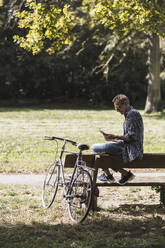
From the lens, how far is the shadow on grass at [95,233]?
4.63 metres

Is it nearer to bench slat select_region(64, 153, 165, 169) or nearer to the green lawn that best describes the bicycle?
bench slat select_region(64, 153, 165, 169)

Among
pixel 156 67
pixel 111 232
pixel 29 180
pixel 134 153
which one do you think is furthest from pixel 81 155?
pixel 156 67

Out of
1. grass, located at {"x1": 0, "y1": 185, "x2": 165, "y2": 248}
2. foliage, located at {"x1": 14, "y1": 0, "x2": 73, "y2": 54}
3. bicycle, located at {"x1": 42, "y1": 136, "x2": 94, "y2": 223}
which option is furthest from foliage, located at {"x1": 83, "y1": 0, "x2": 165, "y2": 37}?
bicycle, located at {"x1": 42, "y1": 136, "x2": 94, "y2": 223}

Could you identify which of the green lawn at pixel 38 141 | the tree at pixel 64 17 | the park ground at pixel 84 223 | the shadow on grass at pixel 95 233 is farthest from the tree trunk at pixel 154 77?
the shadow on grass at pixel 95 233

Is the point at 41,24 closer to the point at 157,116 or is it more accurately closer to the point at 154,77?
the point at 157,116

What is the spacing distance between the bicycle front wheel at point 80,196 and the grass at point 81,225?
14cm

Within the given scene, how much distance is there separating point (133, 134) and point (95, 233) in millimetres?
1530

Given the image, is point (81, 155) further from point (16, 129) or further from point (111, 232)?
point (16, 129)

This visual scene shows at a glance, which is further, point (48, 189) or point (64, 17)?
point (64, 17)

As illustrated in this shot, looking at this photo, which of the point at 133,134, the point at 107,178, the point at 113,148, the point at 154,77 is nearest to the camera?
the point at 133,134

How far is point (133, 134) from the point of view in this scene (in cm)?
597

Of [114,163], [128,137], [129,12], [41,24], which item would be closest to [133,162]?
[114,163]

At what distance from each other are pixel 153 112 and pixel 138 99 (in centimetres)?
1417

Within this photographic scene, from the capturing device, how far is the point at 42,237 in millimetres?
4883
